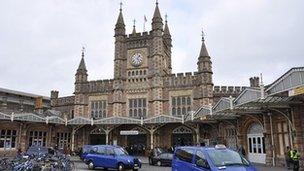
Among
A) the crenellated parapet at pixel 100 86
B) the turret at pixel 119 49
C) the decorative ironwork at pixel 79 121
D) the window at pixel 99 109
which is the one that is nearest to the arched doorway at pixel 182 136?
the window at pixel 99 109

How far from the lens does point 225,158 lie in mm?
10781

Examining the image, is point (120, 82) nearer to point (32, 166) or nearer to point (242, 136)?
point (242, 136)

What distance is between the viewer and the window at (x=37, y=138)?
36.9m

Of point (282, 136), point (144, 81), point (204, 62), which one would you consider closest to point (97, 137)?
point (144, 81)

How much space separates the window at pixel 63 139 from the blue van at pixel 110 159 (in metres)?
20.3

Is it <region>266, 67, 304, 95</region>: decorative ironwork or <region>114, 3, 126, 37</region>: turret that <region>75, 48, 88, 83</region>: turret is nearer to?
<region>114, 3, 126, 37</region>: turret

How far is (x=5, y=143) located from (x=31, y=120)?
3.51 meters

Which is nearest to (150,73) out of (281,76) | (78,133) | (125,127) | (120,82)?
(120,82)

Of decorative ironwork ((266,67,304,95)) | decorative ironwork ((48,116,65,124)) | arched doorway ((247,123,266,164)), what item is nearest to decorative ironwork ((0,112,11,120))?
decorative ironwork ((48,116,65,124))

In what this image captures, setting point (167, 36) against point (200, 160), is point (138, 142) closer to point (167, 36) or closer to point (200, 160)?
point (167, 36)

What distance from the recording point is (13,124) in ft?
113

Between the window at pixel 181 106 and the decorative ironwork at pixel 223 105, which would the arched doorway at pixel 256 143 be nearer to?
the decorative ironwork at pixel 223 105

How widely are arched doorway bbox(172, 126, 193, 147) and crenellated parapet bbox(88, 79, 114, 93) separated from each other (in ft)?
34.5

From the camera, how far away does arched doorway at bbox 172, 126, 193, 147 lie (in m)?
38.0
